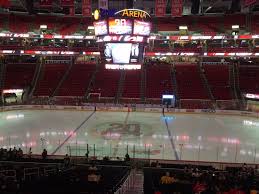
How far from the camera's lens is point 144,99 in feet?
134

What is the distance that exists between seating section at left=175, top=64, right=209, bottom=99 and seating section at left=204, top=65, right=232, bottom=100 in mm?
1270

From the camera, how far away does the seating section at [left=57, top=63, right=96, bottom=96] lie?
4279 centimetres

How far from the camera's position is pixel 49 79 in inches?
1826

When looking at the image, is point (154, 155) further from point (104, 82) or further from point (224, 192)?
point (104, 82)

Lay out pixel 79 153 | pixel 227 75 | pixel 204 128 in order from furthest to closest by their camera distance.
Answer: pixel 227 75, pixel 204 128, pixel 79 153


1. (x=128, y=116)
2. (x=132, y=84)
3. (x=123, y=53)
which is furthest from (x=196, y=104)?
(x=123, y=53)

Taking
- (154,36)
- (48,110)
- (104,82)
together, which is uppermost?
(154,36)

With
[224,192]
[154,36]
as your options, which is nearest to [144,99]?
[154,36]

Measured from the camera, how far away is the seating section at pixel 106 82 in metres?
42.7

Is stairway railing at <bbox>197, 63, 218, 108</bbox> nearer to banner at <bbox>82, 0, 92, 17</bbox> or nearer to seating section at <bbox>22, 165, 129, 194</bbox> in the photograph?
banner at <bbox>82, 0, 92, 17</bbox>

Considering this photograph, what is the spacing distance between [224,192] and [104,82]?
3647cm

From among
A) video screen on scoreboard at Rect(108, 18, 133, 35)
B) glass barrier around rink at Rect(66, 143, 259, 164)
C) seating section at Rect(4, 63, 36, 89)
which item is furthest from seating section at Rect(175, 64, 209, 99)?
seating section at Rect(4, 63, 36, 89)

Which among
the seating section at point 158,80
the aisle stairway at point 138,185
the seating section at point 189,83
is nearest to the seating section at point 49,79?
the seating section at point 158,80

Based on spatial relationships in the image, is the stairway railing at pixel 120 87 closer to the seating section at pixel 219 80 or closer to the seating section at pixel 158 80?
the seating section at pixel 158 80
